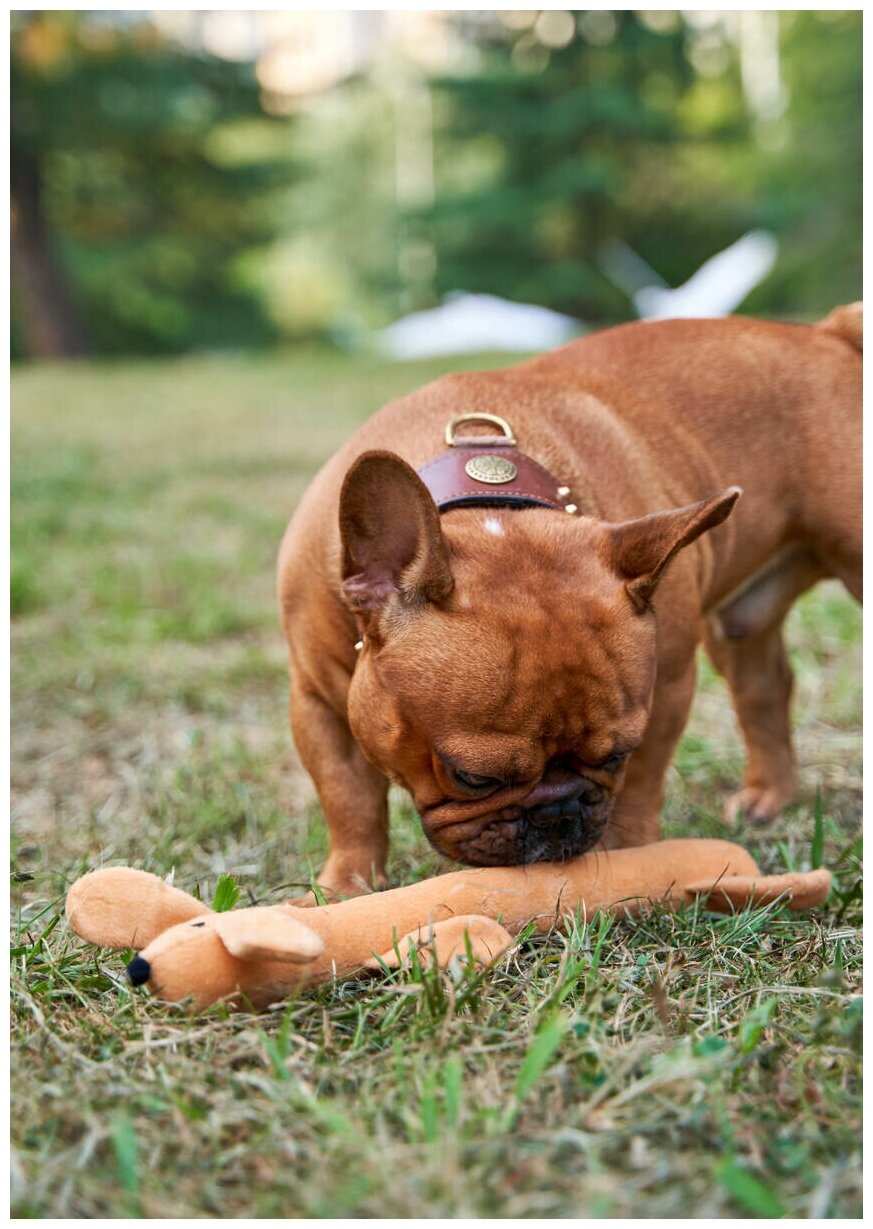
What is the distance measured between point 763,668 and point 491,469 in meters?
1.83

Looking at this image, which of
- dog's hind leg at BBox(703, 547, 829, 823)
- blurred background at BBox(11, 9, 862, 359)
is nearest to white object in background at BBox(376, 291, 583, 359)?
blurred background at BBox(11, 9, 862, 359)

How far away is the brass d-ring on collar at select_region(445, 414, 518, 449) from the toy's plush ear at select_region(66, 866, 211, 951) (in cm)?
118

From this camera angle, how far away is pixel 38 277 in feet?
62.7

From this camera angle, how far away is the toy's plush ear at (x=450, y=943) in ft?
7.93

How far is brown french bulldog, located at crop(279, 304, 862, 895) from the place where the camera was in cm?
255

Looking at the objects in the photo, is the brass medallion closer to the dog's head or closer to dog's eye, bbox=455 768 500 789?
the dog's head

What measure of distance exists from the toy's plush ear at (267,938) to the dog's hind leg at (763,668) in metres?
2.04

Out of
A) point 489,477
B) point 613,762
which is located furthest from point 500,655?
point 489,477

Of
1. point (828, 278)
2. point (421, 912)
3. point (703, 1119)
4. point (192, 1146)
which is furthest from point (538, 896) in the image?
point (828, 278)

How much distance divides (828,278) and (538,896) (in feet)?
48.2

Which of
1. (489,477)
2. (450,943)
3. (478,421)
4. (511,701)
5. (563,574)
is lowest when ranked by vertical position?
(450,943)

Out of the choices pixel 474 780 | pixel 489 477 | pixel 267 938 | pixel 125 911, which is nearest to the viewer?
pixel 267 938

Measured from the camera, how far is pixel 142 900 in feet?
7.99

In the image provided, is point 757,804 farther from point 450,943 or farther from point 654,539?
point 450,943
